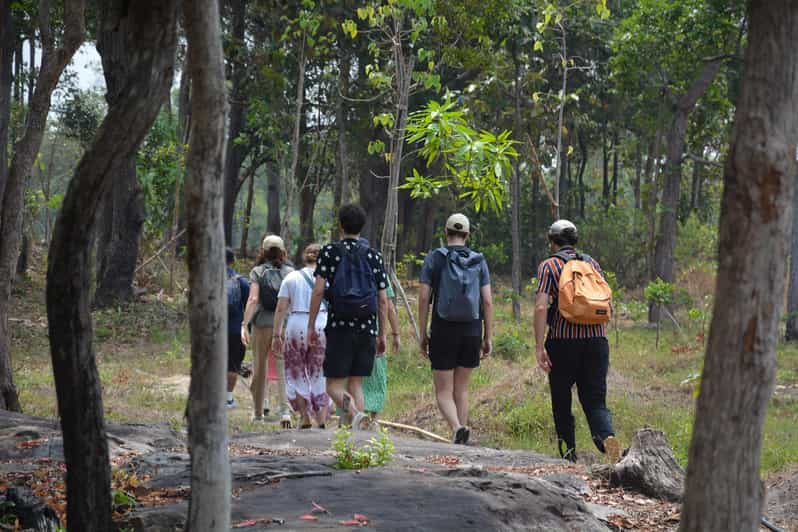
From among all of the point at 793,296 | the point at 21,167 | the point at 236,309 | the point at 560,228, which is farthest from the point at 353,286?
the point at 793,296

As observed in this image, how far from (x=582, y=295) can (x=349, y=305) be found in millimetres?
1841

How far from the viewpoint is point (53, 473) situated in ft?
20.4

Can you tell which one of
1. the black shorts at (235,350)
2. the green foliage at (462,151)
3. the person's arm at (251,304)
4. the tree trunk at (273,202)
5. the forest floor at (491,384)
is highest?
the tree trunk at (273,202)

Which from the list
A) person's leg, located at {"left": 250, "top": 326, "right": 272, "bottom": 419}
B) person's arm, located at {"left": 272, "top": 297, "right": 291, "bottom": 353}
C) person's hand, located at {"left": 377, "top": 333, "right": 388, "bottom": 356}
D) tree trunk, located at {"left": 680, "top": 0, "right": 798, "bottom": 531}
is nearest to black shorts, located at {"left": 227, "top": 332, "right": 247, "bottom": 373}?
person's leg, located at {"left": 250, "top": 326, "right": 272, "bottom": 419}

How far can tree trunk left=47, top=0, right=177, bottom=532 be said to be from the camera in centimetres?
418

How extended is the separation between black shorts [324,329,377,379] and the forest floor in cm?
158

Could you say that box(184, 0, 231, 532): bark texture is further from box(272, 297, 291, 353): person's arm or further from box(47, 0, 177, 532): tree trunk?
box(272, 297, 291, 353): person's arm

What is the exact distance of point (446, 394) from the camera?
8703 mm

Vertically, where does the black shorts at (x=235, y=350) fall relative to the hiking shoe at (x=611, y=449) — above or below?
above

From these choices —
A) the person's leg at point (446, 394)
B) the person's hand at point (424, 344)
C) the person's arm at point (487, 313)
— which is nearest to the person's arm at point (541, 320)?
the person's arm at point (487, 313)

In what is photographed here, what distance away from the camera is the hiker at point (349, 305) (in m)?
8.30

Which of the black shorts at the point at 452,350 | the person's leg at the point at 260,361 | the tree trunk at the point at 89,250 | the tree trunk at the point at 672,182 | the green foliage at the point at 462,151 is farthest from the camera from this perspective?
the tree trunk at the point at 672,182

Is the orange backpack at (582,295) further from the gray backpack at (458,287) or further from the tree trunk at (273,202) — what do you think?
the tree trunk at (273,202)

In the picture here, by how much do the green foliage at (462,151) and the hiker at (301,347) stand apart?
7.46ft
